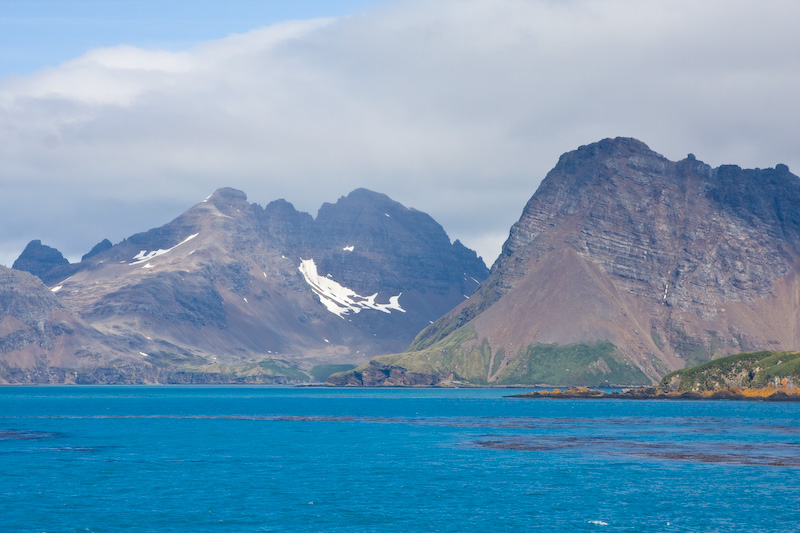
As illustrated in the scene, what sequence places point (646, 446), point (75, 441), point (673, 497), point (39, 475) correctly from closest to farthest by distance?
1. point (673, 497)
2. point (39, 475)
3. point (646, 446)
4. point (75, 441)

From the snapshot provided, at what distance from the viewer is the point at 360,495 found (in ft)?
330

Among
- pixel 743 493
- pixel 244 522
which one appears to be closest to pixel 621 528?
pixel 743 493

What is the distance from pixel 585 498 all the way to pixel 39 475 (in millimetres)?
61086

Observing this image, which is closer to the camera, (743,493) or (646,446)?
(743,493)

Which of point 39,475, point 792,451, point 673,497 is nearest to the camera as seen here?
point 673,497

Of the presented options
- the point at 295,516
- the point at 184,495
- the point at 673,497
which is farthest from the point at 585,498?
the point at 184,495

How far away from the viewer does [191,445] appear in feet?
505

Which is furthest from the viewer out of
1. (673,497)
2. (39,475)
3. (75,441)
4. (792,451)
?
(75,441)

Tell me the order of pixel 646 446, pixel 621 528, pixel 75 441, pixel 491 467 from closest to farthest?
pixel 621 528, pixel 491 467, pixel 646 446, pixel 75 441

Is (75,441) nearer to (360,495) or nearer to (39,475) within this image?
(39,475)

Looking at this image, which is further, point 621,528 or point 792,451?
point 792,451

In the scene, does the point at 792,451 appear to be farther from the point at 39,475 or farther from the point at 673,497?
the point at 39,475

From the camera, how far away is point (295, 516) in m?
88.9

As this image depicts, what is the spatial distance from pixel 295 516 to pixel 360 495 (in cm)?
1275
